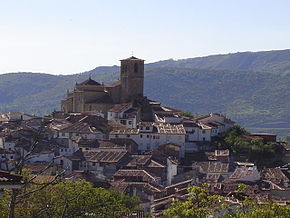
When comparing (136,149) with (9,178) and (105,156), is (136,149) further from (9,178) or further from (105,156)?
(9,178)

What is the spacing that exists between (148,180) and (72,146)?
38.7 feet

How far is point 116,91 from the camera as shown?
83.2 metres

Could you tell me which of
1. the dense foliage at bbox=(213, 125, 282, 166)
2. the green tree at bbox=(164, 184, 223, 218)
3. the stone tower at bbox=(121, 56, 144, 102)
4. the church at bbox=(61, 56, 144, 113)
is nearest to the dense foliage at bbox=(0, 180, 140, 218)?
the green tree at bbox=(164, 184, 223, 218)

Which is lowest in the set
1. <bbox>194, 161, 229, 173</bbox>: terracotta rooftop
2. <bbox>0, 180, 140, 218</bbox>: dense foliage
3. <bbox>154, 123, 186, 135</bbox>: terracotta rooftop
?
<bbox>194, 161, 229, 173</bbox>: terracotta rooftop

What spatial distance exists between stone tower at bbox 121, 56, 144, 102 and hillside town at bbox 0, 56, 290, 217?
0.10m

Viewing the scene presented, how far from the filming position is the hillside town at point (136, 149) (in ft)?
187

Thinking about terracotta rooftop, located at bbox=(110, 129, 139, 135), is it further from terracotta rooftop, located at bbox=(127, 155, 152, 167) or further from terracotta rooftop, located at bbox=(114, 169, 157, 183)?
terracotta rooftop, located at bbox=(114, 169, 157, 183)

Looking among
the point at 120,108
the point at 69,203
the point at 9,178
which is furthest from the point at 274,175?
the point at 9,178

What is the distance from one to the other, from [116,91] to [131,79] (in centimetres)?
218

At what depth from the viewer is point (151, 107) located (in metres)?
78.6

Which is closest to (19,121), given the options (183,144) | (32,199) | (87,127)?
(87,127)

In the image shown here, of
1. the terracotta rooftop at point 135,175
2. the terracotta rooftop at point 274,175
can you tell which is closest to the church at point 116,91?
the terracotta rooftop at point 274,175

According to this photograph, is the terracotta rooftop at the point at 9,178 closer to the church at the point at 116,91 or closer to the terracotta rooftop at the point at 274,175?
the terracotta rooftop at the point at 274,175

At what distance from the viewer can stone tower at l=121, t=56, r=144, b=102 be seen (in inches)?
3238
